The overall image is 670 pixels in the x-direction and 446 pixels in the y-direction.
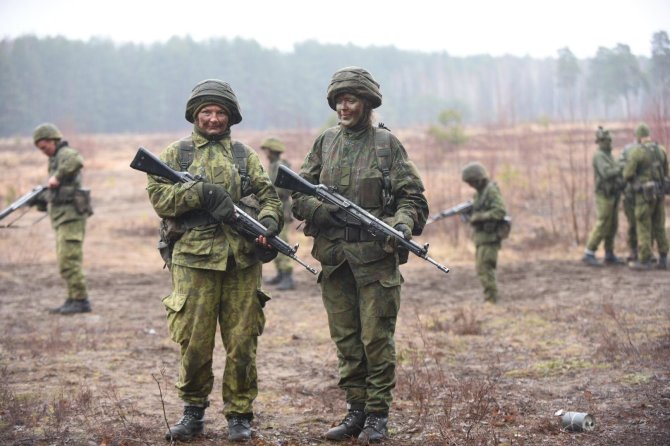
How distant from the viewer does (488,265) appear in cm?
1022

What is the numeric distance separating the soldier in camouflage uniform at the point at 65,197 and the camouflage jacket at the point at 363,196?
5.25 meters

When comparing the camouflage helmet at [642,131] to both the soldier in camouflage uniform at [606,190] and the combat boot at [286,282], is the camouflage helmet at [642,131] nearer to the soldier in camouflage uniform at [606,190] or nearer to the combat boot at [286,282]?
the soldier in camouflage uniform at [606,190]

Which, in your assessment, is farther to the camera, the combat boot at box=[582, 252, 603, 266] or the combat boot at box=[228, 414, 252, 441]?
the combat boot at box=[582, 252, 603, 266]

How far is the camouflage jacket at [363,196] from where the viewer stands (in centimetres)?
493

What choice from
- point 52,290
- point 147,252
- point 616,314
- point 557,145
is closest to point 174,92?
point 557,145

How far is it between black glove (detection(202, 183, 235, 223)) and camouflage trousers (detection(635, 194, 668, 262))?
9.35m

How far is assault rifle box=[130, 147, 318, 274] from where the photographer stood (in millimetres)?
4754

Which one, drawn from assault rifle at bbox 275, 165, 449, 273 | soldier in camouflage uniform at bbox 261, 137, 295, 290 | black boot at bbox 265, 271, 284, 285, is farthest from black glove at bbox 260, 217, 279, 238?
black boot at bbox 265, 271, 284, 285

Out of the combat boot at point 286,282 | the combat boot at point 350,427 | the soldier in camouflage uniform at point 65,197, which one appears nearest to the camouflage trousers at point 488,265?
the combat boot at point 286,282

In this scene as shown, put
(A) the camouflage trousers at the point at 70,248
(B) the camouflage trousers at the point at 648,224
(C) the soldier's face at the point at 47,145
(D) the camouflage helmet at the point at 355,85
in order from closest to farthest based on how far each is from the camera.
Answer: (D) the camouflage helmet at the point at 355,85 → (C) the soldier's face at the point at 47,145 → (A) the camouflage trousers at the point at 70,248 → (B) the camouflage trousers at the point at 648,224

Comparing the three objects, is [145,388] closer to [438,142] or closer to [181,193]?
[181,193]

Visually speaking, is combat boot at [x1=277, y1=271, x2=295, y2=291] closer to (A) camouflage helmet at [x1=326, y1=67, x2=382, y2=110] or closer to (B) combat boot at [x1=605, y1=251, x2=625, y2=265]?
(B) combat boot at [x1=605, y1=251, x2=625, y2=265]

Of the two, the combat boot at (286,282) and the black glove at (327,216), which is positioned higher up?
the black glove at (327,216)

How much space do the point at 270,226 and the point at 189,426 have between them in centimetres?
133
